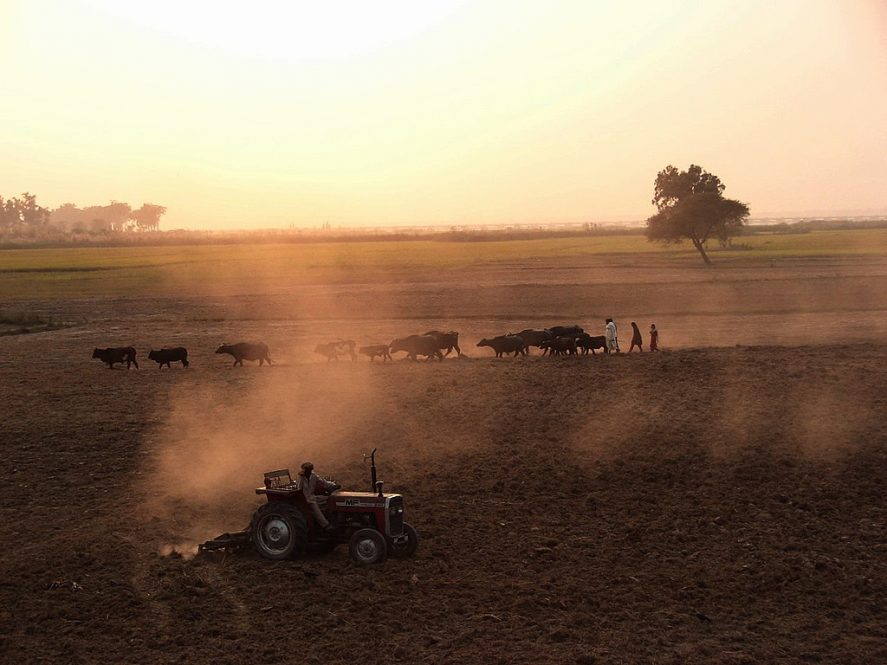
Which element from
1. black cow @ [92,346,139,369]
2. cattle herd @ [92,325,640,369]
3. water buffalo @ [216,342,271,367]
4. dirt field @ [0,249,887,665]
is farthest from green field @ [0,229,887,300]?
dirt field @ [0,249,887,665]

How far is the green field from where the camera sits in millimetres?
69938

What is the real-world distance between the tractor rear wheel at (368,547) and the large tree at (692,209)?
7158 cm

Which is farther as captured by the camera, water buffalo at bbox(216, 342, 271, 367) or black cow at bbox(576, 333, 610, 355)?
water buffalo at bbox(216, 342, 271, 367)

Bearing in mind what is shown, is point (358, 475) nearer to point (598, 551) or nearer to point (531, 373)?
point (598, 551)

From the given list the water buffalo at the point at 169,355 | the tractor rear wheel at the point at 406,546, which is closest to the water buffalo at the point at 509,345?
the water buffalo at the point at 169,355

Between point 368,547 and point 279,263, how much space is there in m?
79.5

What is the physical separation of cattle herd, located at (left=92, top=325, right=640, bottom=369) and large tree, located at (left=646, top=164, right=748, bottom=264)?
5214cm

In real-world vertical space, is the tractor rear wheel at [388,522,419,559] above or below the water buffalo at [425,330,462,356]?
below

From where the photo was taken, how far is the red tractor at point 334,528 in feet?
42.2

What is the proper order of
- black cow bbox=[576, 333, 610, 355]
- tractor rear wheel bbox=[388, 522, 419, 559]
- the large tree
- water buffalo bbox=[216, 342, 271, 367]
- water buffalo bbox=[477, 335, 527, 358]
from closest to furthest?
tractor rear wheel bbox=[388, 522, 419, 559]
black cow bbox=[576, 333, 610, 355]
water buffalo bbox=[216, 342, 271, 367]
water buffalo bbox=[477, 335, 527, 358]
the large tree

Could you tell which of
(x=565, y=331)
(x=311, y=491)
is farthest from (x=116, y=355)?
(x=311, y=491)

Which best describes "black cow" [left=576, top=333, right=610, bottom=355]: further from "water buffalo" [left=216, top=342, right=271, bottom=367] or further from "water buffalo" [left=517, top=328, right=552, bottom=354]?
"water buffalo" [left=216, top=342, right=271, bottom=367]

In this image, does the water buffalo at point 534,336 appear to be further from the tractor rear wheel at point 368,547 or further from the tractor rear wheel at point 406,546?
the tractor rear wheel at point 368,547

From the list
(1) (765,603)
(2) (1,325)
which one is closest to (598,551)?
(1) (765,603)
